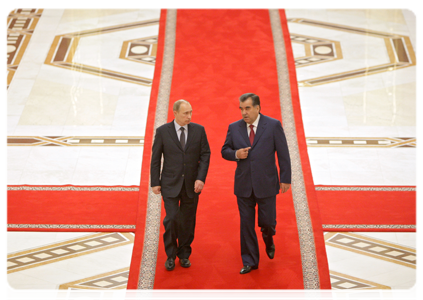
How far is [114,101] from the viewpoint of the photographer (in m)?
6.66

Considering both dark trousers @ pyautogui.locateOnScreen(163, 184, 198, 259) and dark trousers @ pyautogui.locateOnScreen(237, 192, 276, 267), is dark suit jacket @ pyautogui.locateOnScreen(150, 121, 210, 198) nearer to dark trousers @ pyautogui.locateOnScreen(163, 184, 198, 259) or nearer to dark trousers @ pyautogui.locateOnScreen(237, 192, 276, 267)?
dark trousers @ pyautogui.locateOnScreen(163, 184, 198, 259)

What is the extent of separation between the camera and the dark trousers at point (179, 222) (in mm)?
3939

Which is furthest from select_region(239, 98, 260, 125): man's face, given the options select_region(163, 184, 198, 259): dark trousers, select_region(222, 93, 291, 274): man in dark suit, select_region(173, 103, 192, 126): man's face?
select_region(163, 184, 198, 259): dark trousers

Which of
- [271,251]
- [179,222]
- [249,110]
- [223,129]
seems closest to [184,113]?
[249,110]

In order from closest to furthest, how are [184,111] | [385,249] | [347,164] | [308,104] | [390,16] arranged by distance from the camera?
1. [184,111]
2. [385,249]
3. [347,164]
4. [308,104]
5. [390,16]

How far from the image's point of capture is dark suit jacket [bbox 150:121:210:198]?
12.8 ft

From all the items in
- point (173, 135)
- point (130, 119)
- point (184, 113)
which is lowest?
point (173, 135)

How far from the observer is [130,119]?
6316 mm

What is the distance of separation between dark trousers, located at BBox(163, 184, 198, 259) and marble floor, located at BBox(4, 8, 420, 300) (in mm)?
453

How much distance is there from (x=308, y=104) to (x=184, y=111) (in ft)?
9.99

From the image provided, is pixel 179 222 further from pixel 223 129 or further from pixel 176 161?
pixel 223 129

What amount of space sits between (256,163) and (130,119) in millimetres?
2798

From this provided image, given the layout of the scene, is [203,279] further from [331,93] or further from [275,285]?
[331,93]
